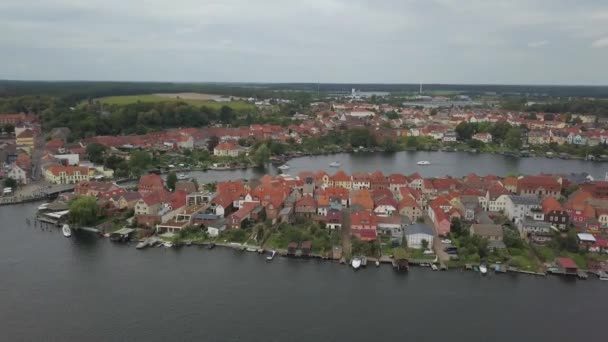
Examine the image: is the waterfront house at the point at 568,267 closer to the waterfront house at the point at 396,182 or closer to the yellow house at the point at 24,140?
the waterfront house at the point at 396,182

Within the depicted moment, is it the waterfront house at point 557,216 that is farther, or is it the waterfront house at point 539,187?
the waterfront house at point 539,187

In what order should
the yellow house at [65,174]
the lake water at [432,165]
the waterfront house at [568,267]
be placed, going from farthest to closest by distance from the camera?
the lake water at [432,165] < the yellow house at [65,174] < the waterfront house at [568,267]

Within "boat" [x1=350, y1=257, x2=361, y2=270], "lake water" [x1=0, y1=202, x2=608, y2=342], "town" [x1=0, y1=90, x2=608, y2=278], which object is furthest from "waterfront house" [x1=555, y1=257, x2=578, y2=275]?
"boat" [x1=350, y1=257, x2=361, y2=270]

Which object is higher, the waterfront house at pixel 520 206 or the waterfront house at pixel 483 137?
the waterfront house at pixel 483 137

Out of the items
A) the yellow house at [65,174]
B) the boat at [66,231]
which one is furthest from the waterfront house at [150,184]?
the yellow house at [65,174]

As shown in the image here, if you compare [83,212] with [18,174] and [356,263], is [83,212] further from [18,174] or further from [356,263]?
[356,263]

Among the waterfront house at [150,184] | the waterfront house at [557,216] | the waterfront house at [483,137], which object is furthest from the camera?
the waterfront house at [483,137]

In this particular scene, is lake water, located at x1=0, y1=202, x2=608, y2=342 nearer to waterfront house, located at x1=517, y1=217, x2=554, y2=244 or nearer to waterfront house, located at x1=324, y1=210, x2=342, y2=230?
waterfront house, located at x1=517, y1=217, x2=554, y2=244
